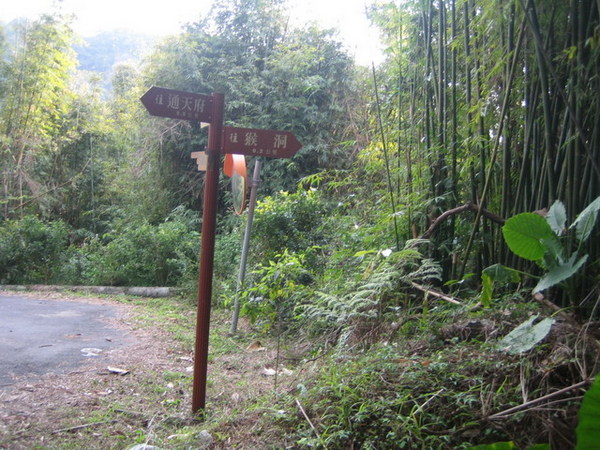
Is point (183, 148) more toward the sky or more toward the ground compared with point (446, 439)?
more toward the sky

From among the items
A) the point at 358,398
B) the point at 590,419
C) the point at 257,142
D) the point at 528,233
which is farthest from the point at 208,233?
the point at 590,419

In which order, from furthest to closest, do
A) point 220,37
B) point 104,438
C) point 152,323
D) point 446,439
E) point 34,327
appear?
point 220,37 < point 152,323 < point 34,327 < point 104,438 < point 446,439

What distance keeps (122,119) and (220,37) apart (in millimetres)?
5260

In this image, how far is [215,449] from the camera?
2127mm

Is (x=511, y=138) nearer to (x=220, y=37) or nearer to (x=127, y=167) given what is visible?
(x=220, y=37)

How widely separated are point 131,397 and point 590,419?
2.47m

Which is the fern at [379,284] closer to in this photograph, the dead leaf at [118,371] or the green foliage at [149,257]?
the dead leaf at [118,371]

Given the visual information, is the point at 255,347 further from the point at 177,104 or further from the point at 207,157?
the point at 177,104

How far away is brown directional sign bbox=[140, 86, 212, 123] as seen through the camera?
2459mm

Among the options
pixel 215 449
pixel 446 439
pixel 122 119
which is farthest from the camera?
pixel 122 119

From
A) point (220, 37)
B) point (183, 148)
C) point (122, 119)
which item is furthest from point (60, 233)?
point (122, 119)

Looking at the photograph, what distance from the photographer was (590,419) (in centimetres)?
94

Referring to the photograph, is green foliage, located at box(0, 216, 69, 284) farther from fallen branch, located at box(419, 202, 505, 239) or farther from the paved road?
fallen branch, located at box(419, 202, 505, 239)

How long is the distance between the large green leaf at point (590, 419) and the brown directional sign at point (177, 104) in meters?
2.09
